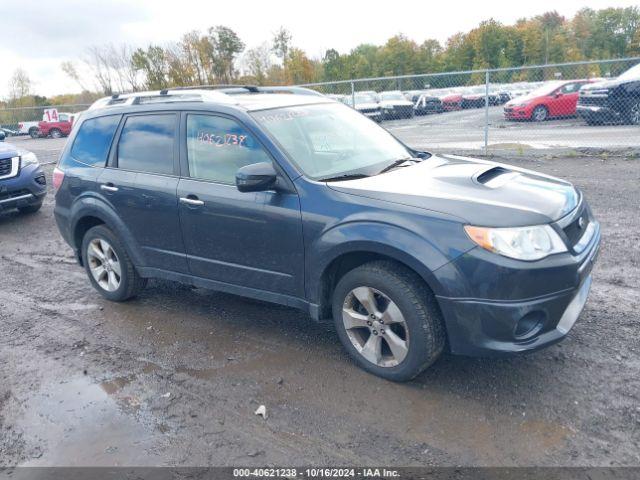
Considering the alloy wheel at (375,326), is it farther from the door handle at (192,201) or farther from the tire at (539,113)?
the tire at (539,113)

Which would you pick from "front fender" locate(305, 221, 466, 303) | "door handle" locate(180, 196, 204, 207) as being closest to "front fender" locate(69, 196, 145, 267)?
"door handle" locate(180, 196, 204, 207)

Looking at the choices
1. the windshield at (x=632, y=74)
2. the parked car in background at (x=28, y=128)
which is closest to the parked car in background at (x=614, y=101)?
the windshield at (x=632, y=74)

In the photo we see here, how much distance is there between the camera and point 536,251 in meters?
3.01

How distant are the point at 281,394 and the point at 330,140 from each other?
1.97 metres

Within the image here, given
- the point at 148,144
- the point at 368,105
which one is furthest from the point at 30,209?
the point at 368,105

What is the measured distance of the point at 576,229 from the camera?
339 cm

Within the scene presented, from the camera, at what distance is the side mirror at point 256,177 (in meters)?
3.53

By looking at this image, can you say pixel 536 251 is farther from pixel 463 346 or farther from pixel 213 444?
pixel 213 444

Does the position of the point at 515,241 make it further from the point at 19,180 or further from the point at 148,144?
the point at 19,180

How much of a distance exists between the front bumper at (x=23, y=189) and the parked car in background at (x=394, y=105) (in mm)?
15008

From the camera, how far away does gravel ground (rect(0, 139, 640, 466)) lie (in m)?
2.92

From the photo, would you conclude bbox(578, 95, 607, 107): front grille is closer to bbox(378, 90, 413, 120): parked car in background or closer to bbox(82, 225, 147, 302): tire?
bbox(378, 90, 413, 120): parked car in background

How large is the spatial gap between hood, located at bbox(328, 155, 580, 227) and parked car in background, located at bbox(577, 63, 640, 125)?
38.5 feet

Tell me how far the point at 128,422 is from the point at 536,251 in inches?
104
